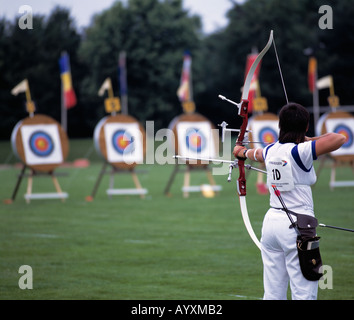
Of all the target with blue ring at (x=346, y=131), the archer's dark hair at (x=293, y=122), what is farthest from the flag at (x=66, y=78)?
the archer's dark hair at (x=293, y=122)

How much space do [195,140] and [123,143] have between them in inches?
71.4

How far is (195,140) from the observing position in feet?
54.2

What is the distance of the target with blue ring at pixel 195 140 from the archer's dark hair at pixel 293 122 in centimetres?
1178

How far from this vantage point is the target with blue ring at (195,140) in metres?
16.4

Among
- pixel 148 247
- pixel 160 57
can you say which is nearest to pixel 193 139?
pixel 148 247

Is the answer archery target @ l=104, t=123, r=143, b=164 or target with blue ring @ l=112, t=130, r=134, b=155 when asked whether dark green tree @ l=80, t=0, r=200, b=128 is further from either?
target with blue ring @ l=112, t=130, r=134, b=155

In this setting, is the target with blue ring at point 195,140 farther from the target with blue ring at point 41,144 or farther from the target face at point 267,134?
the target with blue ring at point 41,144

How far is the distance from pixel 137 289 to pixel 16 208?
24.3ft

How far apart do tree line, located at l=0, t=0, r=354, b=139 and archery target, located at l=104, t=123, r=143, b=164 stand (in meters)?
29.0

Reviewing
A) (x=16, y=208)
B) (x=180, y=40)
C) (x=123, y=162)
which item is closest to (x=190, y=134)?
(x=123, y=162)

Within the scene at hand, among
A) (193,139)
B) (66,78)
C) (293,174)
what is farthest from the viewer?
(66,78)

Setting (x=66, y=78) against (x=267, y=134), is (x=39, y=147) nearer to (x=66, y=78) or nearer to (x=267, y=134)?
(x=267, y=134)

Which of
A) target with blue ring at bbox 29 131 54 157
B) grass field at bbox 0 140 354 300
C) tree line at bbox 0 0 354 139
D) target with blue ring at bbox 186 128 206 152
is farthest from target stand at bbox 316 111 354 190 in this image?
tree line at bbox 0 0 354 139

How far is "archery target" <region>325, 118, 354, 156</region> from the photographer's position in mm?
16953
